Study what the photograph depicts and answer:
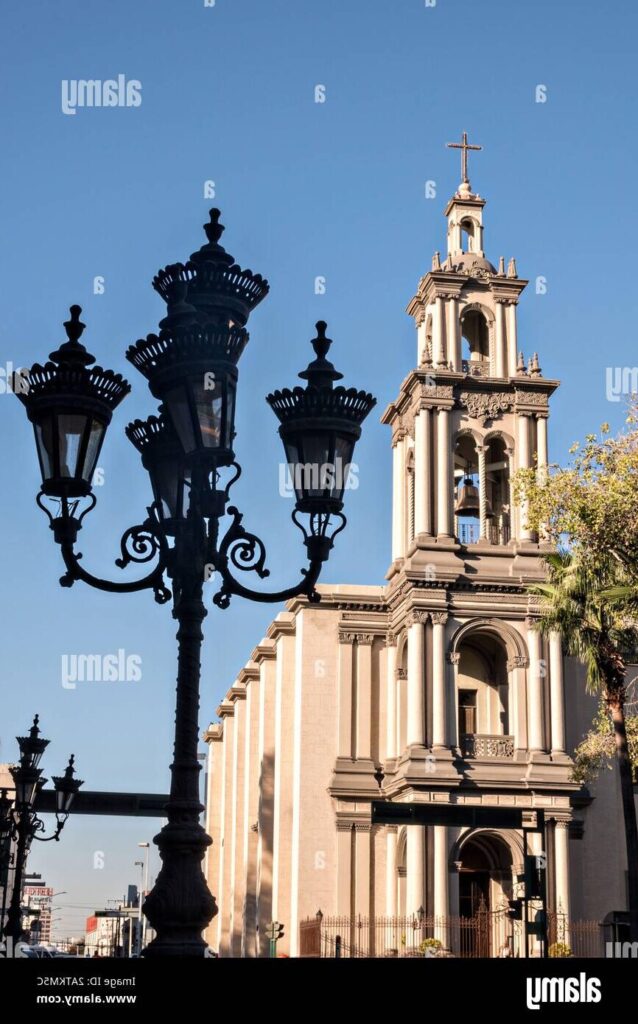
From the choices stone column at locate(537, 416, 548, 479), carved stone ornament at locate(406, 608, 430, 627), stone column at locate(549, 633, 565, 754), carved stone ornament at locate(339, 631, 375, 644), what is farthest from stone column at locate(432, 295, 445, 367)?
stone column at locate(549, 633, 565, 754)

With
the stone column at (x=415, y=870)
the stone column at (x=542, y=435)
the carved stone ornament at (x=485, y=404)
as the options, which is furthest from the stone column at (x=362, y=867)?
the carved stone ornament at (x=485, y=404)

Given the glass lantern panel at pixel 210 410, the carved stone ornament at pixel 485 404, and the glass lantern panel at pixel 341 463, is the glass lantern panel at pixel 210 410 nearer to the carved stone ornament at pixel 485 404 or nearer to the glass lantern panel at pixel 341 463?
the glass lantern panel at pixel 341 463

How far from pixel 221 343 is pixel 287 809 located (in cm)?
3893

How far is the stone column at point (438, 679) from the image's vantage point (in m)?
40.7

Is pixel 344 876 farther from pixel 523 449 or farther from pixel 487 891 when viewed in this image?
pixel 523 449

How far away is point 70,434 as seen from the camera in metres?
8.99

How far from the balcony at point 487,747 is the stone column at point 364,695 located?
3.81 m

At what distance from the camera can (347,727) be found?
44156 millimetres

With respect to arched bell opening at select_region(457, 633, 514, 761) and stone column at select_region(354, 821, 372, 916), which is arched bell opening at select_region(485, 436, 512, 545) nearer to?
arched bell opening at select_region(457, 633, 514, 761)

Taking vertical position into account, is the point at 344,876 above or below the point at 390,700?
below

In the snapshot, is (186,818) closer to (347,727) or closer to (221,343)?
(221,343)

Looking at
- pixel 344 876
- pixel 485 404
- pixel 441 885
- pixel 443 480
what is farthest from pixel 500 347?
pixel 344 876

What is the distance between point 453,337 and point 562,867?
1778 centimetres
